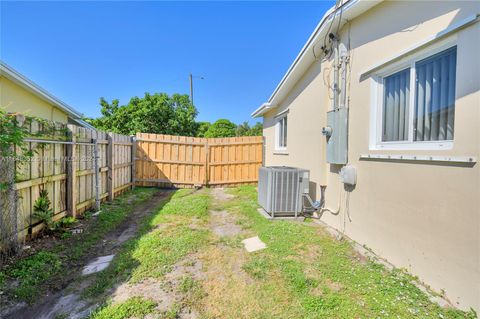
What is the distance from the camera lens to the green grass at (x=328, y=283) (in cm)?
205

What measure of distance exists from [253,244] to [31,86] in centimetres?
728

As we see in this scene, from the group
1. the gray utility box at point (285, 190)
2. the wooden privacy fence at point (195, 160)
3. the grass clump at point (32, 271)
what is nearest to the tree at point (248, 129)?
the wooden privacy fence at point (195, 160)

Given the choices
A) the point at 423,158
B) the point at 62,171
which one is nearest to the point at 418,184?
the point at 423,158

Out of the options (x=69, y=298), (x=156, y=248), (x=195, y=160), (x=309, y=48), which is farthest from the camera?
(x=195, y=160)

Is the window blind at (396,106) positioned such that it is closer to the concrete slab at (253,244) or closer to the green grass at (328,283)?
the green grass at (328,283)

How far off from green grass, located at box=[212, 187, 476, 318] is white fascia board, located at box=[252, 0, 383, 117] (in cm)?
371

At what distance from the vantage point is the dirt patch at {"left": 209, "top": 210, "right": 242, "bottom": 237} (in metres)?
4.20

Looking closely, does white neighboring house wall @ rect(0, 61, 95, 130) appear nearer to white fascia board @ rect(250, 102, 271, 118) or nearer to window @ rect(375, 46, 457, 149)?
white fascia board @ rect(250, 102, 271, 118)

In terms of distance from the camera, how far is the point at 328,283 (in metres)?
2.51

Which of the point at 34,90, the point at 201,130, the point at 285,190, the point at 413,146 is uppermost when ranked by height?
the point at 201,130

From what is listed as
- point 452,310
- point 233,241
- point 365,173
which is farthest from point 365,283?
point 233,241

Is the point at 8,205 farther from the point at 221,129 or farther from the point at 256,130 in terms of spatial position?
the point at 256,130

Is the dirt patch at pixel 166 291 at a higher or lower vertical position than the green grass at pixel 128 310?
lower

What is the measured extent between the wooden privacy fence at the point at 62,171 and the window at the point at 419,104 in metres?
5.07
